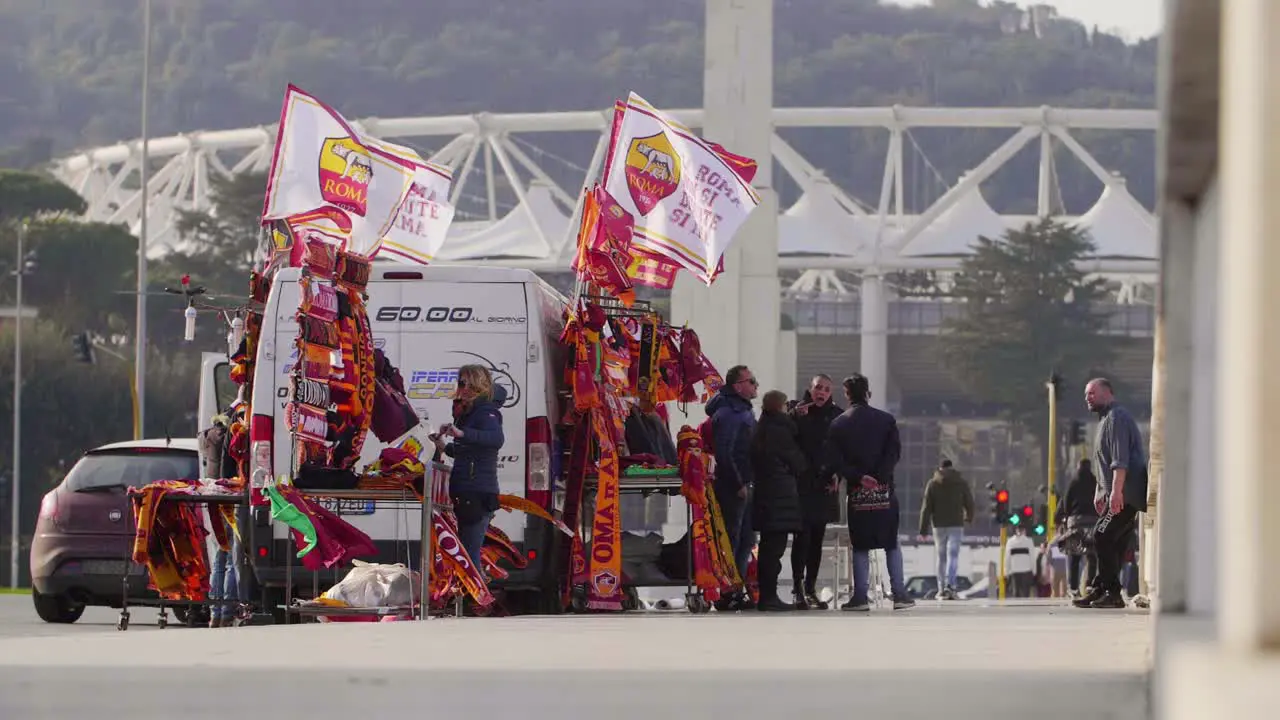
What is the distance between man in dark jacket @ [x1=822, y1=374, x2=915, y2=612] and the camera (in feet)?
49.2

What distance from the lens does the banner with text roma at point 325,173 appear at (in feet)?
56.5

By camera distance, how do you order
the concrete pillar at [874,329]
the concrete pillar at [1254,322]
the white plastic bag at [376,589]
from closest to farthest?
the concrete pillar at [1254,322] < the white plastic bag at [376,589] < the concrete pillar at [874,329]

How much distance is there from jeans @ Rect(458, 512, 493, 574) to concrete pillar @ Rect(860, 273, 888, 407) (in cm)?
9734

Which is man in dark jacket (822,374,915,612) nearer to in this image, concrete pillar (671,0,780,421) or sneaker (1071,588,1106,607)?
sneaker (1071,588,1106,607)

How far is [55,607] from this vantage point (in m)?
17.6

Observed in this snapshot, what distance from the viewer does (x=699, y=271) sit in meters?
17.1

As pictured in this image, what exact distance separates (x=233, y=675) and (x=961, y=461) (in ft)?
442

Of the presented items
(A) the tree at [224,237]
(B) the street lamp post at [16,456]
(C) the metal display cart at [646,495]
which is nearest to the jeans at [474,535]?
(C) the metal display cart at [646,495]

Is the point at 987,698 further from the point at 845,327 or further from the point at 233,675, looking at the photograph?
the point at 845,327

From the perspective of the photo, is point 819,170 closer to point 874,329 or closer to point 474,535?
point 874,329

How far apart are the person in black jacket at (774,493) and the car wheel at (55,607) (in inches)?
210

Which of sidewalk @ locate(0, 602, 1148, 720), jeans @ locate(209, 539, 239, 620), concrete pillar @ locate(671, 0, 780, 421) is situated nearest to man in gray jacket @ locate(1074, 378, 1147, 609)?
jeans @ locate(209, 539, 239, 620)

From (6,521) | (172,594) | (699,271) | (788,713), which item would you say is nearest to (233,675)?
(788,713)

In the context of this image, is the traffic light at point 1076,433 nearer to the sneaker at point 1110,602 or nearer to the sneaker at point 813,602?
the sneaker at point 1110,602
